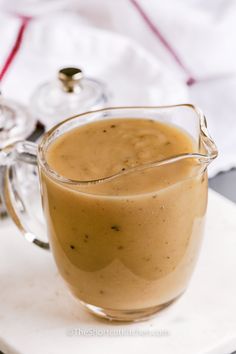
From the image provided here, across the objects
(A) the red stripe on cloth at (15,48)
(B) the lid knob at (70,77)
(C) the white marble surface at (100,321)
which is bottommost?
(A) the red stripe on cloth at (15,48)

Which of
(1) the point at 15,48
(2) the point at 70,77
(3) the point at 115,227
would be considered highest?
(3) the point at 115,227

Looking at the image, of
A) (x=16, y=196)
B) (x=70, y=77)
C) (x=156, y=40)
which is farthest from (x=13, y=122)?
(x=156, y=40)

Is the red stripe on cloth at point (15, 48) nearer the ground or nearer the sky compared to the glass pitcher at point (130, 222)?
nearer the ground

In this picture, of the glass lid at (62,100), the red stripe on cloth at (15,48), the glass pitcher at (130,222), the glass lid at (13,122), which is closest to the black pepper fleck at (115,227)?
the glass pitcher at (130,222)

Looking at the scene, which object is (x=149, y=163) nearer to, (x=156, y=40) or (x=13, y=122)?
(x=13, y=122)

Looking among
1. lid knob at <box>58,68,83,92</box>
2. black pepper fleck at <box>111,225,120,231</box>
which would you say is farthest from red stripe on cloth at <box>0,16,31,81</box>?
black pepper fleck at <box>111,225,120,231</box>

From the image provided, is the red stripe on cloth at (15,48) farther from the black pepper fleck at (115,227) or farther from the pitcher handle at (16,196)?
the black pepper fleck at (115,227)
